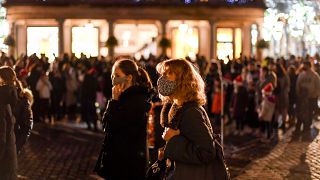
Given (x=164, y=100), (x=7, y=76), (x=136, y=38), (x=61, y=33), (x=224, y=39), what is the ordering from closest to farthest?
(x=164, y=100), (x=7, y=76), (x=61, y=33), (x=136, y=38), (x=224, y=39)

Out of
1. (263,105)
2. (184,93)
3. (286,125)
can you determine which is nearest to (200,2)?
(286,125)

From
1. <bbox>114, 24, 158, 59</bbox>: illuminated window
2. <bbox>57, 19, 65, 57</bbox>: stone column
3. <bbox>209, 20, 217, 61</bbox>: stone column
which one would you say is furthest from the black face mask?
<bbox>114, 24, 158, 59</bbox>: illuminated window

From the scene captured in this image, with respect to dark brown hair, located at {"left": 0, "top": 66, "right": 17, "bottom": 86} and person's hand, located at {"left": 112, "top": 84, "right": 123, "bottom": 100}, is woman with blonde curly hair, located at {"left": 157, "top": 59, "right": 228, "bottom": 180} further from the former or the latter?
dark brown hair, located at {"left": 0, "top": 66, "right": 17, "bottom": 86}

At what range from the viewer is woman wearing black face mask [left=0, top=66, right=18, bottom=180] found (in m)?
8.01

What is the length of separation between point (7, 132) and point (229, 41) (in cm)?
3423

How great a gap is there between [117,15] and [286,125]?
1936cm

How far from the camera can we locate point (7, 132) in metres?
8.07

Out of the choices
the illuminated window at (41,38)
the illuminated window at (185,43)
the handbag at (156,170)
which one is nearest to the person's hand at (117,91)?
the handbag at (156,170)

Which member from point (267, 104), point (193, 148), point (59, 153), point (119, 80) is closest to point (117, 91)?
point (119, 80)

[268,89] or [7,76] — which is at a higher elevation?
[7,76]

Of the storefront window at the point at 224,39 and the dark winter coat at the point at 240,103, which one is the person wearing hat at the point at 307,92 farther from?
the storefront window at the point at 224,39

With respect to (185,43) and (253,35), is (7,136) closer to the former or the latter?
(185,43)

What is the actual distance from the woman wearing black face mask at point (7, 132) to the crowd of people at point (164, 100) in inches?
0.7

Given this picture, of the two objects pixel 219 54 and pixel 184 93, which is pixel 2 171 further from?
pixel 219 54
